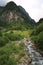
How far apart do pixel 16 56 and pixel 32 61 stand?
3.00m

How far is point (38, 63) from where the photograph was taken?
33969 millimetres

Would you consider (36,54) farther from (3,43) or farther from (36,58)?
(3,43)

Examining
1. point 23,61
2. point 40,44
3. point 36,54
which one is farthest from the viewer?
point 40,44

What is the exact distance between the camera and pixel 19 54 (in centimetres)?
3781

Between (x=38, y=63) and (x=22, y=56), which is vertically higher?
(x=22, y=56)

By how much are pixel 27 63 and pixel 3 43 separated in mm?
14088

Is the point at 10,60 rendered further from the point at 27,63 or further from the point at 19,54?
the point at 19,54

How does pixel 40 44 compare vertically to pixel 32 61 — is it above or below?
above

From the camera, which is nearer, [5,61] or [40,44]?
[5,61]

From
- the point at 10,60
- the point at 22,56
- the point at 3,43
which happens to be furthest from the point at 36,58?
the point at 3,43

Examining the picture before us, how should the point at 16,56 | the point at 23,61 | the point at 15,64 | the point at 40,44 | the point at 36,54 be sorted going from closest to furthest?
1. the point at 15,64
2. the point at 23,61
3. the point at 16,56
4. the point at 36,54
5. the point at 40,44

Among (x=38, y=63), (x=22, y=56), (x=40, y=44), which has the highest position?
(x=40, y=44)

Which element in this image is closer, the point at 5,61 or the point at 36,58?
the point at 5,61

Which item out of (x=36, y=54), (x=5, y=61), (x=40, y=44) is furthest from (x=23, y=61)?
(x=40, y=44)
